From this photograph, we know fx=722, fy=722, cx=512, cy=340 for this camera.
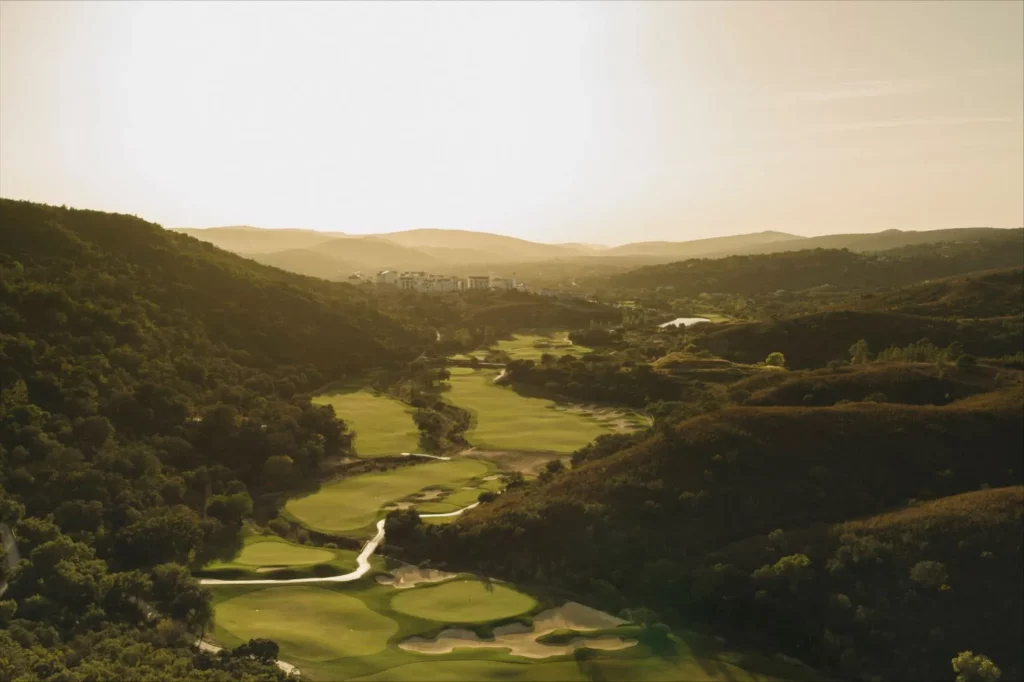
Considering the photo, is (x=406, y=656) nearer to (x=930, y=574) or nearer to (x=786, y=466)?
(x=930, y=574)

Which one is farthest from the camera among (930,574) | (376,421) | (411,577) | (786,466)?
(376,421)

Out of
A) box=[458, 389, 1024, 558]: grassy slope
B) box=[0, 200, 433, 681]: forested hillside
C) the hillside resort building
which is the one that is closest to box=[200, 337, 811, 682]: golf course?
box=[0, 200, 433, 681]: forested hillside

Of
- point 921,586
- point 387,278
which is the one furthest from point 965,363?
point 387,278

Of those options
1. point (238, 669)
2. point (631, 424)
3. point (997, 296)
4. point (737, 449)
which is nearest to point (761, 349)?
point (631, 424)

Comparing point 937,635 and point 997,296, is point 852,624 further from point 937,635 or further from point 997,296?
point 997,296

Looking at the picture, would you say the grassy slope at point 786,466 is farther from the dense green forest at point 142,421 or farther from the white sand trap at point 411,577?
the dense green forest at point 142,421

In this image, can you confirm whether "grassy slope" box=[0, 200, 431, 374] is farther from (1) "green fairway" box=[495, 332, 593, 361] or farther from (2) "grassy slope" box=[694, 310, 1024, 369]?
(2) "grassy slope" box=[694, 310, 1024, 369]

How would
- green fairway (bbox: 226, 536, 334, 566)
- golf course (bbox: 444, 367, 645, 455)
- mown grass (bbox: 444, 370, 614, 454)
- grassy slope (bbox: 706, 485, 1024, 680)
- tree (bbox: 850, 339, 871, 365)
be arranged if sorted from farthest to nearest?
tree (bbox: 850, 339, 871, 365)
golf course (bbox: 444, 367, 645, 455)
mown grass (bbox: 444, 370, 614, 454)
green fairway (bbox: 226, 536, 334, 566)
grassy slope (bbox: 706, 485, 1024, 680)
